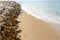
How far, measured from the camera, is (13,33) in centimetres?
593

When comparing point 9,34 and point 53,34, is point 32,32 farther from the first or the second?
point 9,34

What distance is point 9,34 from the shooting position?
5.70 m

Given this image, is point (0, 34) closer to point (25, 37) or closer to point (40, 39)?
point (25, 37)

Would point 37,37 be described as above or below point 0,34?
below

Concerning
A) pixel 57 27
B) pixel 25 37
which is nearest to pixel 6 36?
pixel 25 37

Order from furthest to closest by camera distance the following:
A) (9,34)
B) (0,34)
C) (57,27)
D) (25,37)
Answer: (57,27), (25,37), (9,34), (0,34)

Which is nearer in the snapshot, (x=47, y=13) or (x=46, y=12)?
(x=47, y=13)

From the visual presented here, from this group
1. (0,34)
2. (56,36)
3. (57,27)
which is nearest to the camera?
(0,34)

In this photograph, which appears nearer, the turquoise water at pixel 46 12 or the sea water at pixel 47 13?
the sea water at pixel 47 13

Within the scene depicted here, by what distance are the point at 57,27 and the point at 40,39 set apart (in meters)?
2.37

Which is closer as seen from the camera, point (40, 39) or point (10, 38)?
point (10, 38)

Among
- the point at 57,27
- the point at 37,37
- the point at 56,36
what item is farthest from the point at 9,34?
the point at 57,27

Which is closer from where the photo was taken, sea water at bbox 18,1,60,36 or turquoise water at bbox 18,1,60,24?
sea water at bbox 18,1,60,36

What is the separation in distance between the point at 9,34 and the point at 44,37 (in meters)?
1.47
